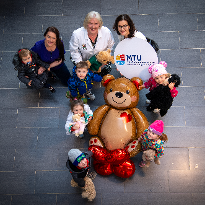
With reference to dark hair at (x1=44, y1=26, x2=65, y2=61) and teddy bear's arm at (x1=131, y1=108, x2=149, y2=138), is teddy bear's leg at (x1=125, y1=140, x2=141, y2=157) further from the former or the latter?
dark hair at (x1=44, y1=26, x2=65, y2=61)

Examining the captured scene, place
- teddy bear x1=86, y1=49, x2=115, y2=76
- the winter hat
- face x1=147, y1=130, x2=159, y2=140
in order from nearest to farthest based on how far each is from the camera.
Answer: face x1=147, y1=130, x2=159, y2=140
the winter hat
teddy bear x1=86, y1=49, x2=115, y2=76

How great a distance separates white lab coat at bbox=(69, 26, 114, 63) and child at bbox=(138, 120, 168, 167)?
1201 mm

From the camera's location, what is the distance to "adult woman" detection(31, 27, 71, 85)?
2.83 metres

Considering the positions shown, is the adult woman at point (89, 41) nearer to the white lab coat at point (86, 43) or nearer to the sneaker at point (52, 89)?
the white lab coat at point (86, 43)

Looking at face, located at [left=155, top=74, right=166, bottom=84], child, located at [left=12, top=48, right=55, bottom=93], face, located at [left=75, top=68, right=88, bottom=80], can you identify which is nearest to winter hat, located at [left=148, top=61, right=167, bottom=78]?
face, located at [left=155, top=74, right=166, bottom=84]

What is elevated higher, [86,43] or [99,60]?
[86,43]

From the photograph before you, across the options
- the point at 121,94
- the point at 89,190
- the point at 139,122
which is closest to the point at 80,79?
the point at 121,94

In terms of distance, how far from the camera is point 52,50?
3027mm

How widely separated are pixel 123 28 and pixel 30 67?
123 cm

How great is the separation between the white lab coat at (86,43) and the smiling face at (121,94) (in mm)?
540

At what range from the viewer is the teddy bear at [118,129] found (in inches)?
112

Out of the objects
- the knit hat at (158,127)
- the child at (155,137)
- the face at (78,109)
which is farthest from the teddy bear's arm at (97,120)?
the knit hat at (158,127)

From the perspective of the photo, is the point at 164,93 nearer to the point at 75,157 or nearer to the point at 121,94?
the point at 121,94

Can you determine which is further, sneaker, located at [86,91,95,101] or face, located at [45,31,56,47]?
sneaker, located at [86,91,95,101]
